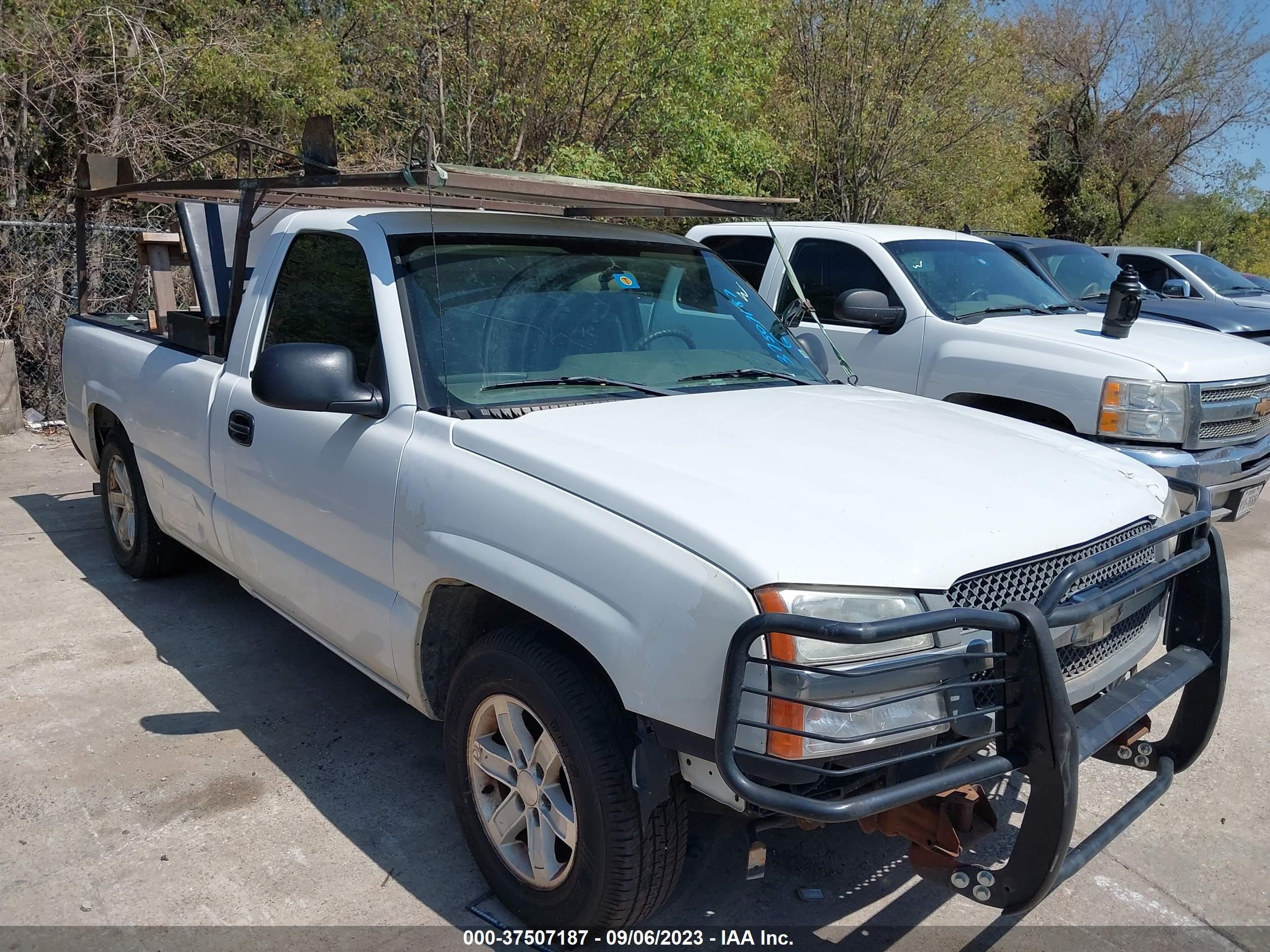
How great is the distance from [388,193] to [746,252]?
3.38m

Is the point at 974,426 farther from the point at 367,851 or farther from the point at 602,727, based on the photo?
the point at 367,851

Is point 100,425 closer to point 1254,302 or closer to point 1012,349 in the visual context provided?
point 1012,349

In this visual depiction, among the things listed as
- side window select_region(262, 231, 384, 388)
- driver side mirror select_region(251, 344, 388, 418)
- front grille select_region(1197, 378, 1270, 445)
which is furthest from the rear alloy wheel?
front grille select_region(1197, 378, 1270, 445)

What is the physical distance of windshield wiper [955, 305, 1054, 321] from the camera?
6.53 metres

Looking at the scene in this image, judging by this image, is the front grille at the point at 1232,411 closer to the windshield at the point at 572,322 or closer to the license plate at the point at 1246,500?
the license plate at the point at 1246,500

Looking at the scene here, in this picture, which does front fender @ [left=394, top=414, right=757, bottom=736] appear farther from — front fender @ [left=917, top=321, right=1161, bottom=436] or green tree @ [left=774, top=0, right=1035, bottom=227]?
green tree @ [left=774, top=0, right=1035, bottom=227]

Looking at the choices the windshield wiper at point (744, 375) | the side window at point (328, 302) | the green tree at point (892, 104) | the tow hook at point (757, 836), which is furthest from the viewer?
the green tree at point (892, 104)

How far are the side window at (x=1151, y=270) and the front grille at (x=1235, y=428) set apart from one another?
7.59m

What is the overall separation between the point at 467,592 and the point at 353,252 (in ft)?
4.39

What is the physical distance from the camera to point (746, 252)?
297 inches

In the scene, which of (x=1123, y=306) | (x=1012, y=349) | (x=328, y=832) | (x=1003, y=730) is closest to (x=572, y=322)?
(x=328, y=832)

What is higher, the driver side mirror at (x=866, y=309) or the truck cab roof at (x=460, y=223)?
the truck cab roof at (x=460, y=223)

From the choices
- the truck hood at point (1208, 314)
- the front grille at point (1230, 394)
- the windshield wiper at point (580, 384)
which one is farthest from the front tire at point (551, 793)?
the truck hood at point (1208, 314)

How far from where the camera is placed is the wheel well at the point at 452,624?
2.98 meters
